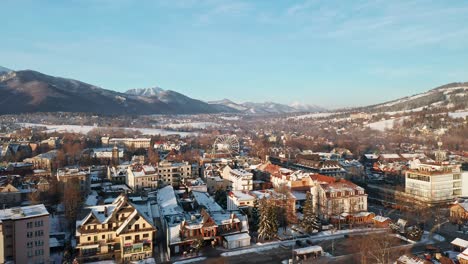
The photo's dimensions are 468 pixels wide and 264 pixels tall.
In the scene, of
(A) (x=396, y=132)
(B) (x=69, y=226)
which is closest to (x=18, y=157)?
(B) (x=69, y=226)

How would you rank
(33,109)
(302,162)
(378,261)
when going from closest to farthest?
(378,261)
(302,162)
(33,109)

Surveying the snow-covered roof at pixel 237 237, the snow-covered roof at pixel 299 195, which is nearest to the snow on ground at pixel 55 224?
the snow-covered roof at pixel 237 237

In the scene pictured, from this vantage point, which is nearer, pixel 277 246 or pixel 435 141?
pixel 277 246

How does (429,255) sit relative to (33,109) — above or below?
below

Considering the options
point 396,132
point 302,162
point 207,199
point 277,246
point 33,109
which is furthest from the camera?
point 33,109

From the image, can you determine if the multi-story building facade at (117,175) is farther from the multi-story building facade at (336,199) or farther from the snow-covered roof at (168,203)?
the multi-story building facade at (336,199)

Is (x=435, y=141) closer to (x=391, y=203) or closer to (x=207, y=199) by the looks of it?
(x=391, y=203)

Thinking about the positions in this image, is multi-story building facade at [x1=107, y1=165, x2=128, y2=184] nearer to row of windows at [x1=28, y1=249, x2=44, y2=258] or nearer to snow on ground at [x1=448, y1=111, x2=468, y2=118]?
row of windows at [x1=28, y1=249, x2=44, y2=258]

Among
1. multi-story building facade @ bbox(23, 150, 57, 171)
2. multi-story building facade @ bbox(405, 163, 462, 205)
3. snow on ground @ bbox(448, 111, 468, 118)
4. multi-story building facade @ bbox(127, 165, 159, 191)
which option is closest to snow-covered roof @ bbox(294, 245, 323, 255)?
multi-story building facade @ bbox(405, 163, 462, 205)
